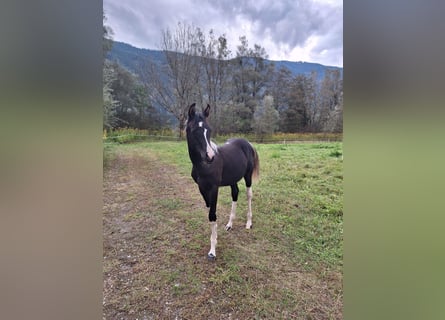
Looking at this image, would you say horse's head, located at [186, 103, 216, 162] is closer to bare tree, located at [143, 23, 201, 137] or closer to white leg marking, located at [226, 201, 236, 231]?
bare tree, located at [143, 23, 201, 137]

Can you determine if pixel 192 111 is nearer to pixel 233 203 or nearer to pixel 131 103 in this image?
pixel 131 103

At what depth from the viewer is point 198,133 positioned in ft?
3.63

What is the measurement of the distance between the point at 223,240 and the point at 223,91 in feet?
2.80

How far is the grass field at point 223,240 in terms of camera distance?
3.44 ft

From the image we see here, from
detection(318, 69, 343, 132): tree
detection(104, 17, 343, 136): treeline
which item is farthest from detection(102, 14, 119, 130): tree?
detection(318, 69, 343, 132): tree

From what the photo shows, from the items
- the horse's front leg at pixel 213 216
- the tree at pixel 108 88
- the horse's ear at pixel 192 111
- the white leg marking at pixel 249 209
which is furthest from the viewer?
the white leg marking at pixel 249 209

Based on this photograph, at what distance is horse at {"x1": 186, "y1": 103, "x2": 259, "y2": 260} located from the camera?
1.12 metres

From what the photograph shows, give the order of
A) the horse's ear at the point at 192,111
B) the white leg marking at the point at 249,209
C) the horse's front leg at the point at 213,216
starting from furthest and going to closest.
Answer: the white leg marking at the point at 249,209 < the horse's front leg at the point at 213,216 < the horse's ear at the point at 192,111

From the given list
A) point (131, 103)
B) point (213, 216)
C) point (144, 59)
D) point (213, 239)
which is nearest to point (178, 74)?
point (144, 59)

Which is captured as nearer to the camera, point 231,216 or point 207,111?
point 207,111

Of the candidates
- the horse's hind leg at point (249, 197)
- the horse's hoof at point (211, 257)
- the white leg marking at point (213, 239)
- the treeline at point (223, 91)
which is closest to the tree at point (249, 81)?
the treeline at point (223, 91)

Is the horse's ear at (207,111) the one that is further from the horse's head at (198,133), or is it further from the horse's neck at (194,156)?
the horse's neck at (194,156)
